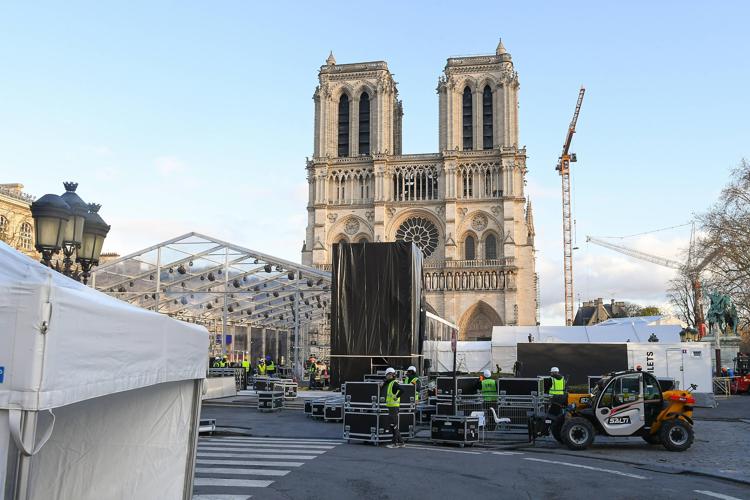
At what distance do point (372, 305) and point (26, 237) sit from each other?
3393 cm

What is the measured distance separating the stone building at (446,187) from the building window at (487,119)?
3.4 inches

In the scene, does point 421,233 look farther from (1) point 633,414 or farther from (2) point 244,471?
(2) point 244,471

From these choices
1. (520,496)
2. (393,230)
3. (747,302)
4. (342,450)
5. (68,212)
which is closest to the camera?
(520,496)

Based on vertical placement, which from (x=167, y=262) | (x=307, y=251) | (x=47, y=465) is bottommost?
(x=47, y=465)

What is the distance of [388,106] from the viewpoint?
→ 2542 inches

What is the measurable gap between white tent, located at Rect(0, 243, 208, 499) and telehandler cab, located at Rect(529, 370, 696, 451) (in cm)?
902

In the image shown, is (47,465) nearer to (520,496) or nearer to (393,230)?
(520,496)

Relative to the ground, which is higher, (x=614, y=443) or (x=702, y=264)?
(x=702, y=264)

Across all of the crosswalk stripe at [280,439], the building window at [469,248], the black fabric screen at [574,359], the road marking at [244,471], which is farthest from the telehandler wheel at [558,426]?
the building window at [469,248]

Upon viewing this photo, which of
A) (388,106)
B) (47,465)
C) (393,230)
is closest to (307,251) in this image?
(393,230)

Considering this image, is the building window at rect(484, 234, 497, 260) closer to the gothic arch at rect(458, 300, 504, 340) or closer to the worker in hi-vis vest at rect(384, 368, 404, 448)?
the gothic arch at rect(458, 300, 504, 340)

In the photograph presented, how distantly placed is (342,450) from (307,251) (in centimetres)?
5224

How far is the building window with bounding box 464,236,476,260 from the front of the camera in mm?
62312

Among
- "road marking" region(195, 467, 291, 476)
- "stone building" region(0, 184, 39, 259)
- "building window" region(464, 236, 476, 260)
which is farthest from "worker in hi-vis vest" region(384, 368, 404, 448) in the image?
"building window" region(464, 236, 476, 260)
